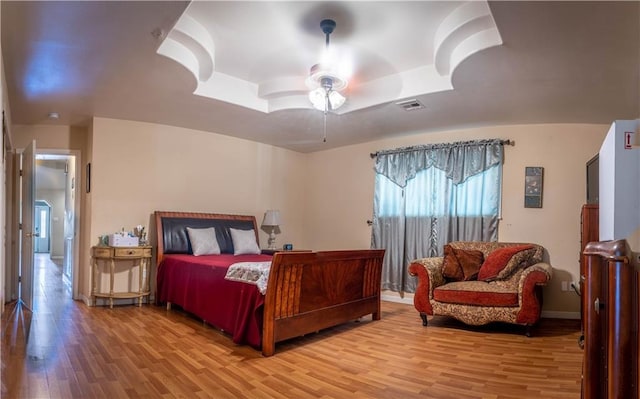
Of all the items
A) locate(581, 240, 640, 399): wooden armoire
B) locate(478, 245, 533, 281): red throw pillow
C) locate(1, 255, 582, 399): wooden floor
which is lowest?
locate(1, 255, 582, 399): wooden floor

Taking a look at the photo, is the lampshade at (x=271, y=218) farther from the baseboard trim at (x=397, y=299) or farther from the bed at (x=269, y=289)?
the baseboard trim at (x=397, y=299)

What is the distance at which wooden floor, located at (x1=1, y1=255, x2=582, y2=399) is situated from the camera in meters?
2.35

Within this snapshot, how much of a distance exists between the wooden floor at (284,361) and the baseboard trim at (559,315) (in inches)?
8.1

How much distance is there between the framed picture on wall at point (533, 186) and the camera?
4555 millimetres

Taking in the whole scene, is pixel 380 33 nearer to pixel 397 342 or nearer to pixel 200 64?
pixel 200 64

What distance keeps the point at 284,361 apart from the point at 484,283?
7.61 ft

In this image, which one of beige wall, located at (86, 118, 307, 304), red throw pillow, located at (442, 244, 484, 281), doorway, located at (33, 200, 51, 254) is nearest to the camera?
red throw pillow, located at (442, 244, 484, 281)

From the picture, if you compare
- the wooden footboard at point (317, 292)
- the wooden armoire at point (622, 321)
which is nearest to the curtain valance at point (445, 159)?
the wooden footboard at point (317, 292)

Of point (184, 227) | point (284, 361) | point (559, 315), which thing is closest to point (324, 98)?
point (284, 361)

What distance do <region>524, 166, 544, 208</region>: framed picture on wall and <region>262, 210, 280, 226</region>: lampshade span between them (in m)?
3.46

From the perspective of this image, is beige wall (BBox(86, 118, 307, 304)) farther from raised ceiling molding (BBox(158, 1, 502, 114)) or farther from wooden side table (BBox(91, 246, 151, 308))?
raised ceiling molding (BBox(158, 1, 502, 114))

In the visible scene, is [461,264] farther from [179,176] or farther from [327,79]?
[179,176]

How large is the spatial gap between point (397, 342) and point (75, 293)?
4209mm

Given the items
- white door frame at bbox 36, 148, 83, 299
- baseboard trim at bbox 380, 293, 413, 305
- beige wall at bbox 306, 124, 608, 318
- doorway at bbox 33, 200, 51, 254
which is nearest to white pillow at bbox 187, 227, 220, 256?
white door frame at bbox 36, 148, 83, 299
